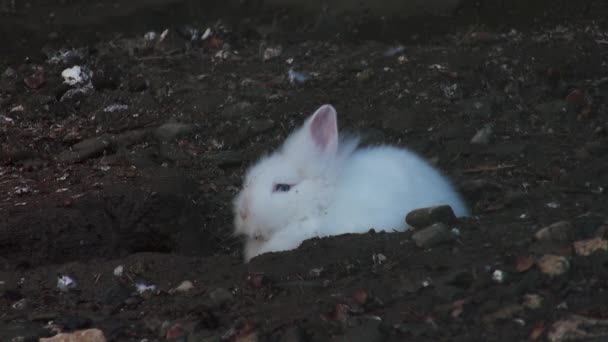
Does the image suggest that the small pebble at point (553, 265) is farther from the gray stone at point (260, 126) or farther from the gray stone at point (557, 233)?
the gray stone at point (260, 126)

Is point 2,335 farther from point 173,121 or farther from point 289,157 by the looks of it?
point 173,121

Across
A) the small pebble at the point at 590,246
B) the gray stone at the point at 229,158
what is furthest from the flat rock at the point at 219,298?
the gray stone at the point at 229,158

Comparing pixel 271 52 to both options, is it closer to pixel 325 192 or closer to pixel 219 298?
pixel 325 192

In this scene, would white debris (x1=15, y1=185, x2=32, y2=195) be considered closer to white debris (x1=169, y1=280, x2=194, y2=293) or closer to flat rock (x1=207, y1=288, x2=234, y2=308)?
white debris (x1=169, y1=280, x2=194, y2=293)

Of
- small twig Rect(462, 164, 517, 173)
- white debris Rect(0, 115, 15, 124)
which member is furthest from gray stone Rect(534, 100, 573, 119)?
white debris Rect(0, 115, 15, 124)

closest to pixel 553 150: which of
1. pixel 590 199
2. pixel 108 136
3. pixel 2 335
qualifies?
pixel 590 199
